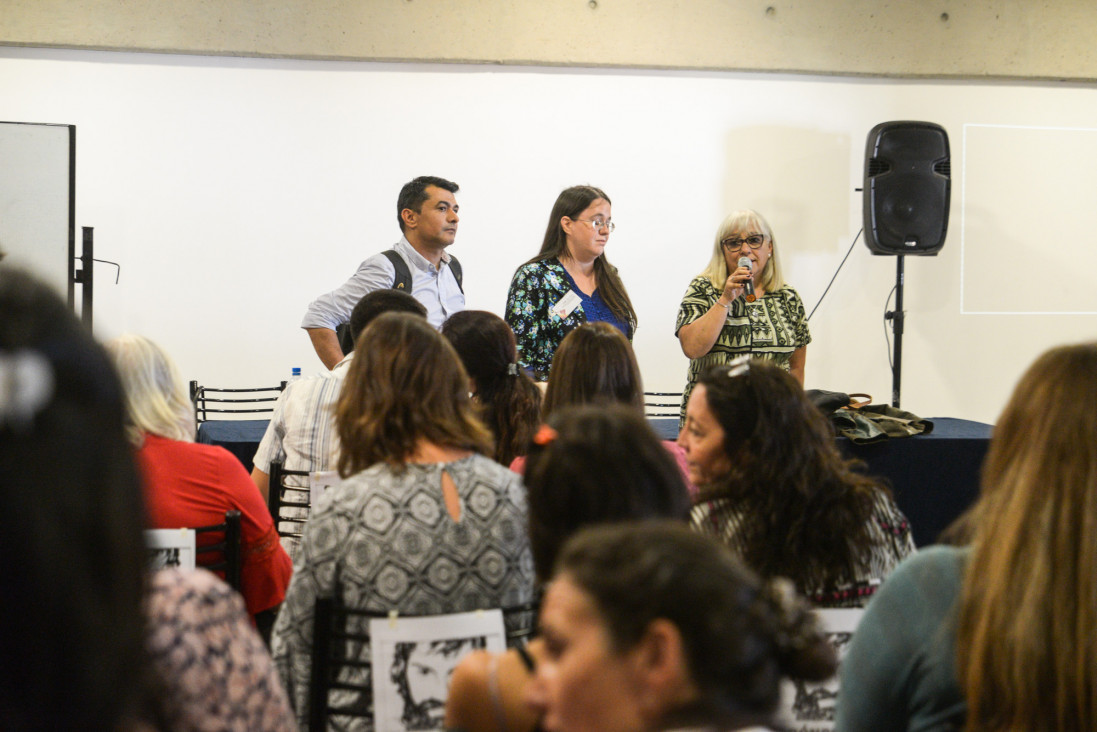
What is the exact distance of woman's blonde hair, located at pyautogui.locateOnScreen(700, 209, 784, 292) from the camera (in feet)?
13.0

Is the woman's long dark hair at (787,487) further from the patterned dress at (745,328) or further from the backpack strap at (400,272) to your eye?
the backpack strap at (400,272)

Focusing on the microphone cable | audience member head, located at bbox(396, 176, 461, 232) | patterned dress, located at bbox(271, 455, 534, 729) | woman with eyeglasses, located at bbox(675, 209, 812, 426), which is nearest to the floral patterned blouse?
woman with eyeglasses, located at bbox(675, 209, 812, 426)

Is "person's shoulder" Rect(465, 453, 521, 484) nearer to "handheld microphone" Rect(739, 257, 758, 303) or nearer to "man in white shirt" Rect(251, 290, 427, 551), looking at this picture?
"man in white shirt" Rect(251, 290, 427, 551)

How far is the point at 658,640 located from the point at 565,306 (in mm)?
2905

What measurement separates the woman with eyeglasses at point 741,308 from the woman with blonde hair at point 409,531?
2.14m

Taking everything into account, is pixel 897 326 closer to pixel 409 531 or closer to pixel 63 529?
pixel 409 531

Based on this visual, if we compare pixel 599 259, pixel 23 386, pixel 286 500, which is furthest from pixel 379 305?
pixel 23 386

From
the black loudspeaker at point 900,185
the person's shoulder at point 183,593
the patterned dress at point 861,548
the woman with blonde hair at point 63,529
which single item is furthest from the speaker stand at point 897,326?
the woman with blonde hair at point 63,529

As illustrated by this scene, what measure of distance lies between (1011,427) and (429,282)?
3.40 m

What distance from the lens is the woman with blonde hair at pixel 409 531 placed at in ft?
5.45

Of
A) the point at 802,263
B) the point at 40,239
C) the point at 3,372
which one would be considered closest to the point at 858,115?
the point at 802,263

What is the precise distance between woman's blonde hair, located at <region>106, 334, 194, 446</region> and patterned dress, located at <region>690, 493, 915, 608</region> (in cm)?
112

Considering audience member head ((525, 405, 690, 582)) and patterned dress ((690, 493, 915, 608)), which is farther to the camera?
patterned dress ((690, 493, 915, 608))

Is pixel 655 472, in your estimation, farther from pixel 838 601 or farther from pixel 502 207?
pixel 502 207
